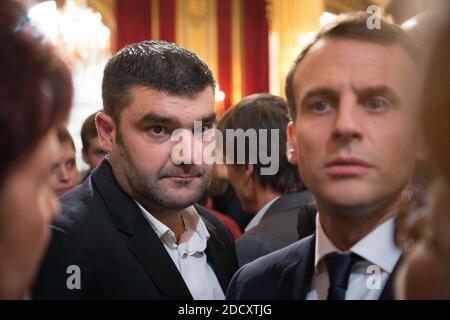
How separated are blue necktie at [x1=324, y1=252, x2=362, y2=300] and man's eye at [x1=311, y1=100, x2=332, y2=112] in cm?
15

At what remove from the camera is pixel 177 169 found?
2.70 feet

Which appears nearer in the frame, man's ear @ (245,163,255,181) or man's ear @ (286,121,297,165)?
man's ear @ (286,121,297,165)

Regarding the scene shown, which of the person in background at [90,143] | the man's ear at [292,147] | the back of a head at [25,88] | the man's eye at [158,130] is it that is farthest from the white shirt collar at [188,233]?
the person in background at [90,143]

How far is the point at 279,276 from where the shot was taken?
0.72m

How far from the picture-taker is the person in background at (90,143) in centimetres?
143

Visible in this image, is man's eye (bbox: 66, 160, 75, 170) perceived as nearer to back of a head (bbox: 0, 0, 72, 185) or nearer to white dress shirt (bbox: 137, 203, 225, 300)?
white dress shirt (bbox: 137, 203, 225, 300)

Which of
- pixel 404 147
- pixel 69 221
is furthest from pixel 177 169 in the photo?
pixel 404 147

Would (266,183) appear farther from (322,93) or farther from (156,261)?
(322,93)

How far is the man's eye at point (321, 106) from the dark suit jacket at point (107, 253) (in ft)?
→ 0.93

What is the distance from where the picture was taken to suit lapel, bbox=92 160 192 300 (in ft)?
2.54

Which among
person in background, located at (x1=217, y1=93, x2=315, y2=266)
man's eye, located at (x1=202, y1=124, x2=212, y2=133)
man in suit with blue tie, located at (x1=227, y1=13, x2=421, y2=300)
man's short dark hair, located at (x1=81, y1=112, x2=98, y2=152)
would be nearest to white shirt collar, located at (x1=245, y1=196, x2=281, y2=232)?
person in background, located at (x1=217, y1=93, x2=315, y2=266)

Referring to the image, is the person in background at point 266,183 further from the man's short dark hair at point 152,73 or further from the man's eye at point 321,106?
the man's eye at point 321,106

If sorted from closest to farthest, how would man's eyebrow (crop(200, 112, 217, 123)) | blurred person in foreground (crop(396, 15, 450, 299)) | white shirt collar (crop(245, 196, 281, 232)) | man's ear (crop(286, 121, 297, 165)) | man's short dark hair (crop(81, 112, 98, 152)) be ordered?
blurred person in foreground (crop(396, 15, 450, 299)), man's ear (crop(286, 121, 297, 165)), man's eyebrow (crop(200, 112, 217, 123)), white shirt collar (crop(245, 196, 281, 232)), man's short dark hair (crop(81, 112, 98, 152))

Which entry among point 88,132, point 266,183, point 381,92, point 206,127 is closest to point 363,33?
point 381,92
